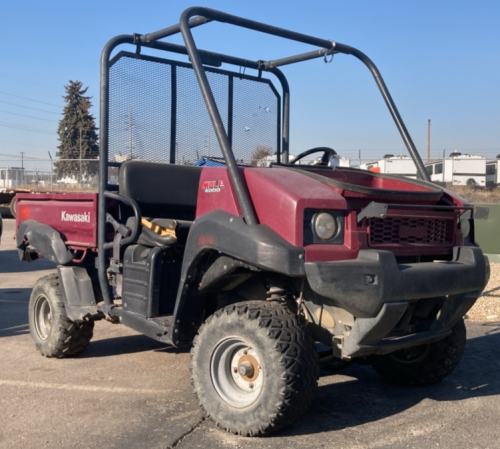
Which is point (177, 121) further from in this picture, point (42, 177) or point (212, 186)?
point (42, 177)

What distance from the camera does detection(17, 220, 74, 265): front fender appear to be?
6156mm

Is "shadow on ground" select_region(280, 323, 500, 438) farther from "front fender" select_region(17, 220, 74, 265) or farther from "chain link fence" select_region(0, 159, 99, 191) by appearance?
"chain link fence" select_region(0, 159, 99, 191)

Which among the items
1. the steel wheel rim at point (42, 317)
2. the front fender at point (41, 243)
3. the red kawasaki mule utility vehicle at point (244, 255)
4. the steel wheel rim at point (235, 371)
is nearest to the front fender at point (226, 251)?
the red kawasaki mule utility vehicle at point (244, 255)

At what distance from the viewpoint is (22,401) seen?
509 cm

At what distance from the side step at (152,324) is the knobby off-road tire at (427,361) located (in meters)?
1.85

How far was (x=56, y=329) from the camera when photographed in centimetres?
627

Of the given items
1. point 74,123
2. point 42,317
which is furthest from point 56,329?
point 74,123

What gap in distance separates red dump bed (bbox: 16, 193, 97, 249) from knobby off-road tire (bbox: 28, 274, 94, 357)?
1.89 ft

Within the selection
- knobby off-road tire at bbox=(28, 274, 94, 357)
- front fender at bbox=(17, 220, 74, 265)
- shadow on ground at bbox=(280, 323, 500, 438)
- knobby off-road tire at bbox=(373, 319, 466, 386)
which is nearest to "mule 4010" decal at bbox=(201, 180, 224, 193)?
shadow on ground at bbox=(280, 323, 500, 438)

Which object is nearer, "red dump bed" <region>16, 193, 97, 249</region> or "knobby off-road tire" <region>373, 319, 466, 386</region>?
"knobby off-road tire" <region>373, 319, 466, 386</region>

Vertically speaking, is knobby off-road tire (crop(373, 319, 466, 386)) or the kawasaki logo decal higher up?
the kawasaki logo decal

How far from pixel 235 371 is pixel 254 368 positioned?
0.64 ft

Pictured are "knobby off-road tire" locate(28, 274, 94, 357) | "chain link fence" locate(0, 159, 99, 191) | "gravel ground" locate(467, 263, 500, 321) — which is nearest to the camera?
"knobby off-road tire" locate(28, 274, 94, 357)

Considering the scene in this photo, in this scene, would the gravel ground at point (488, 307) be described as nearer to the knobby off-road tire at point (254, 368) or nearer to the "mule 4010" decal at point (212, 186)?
the knobby off-road tire at point (254, 368)
